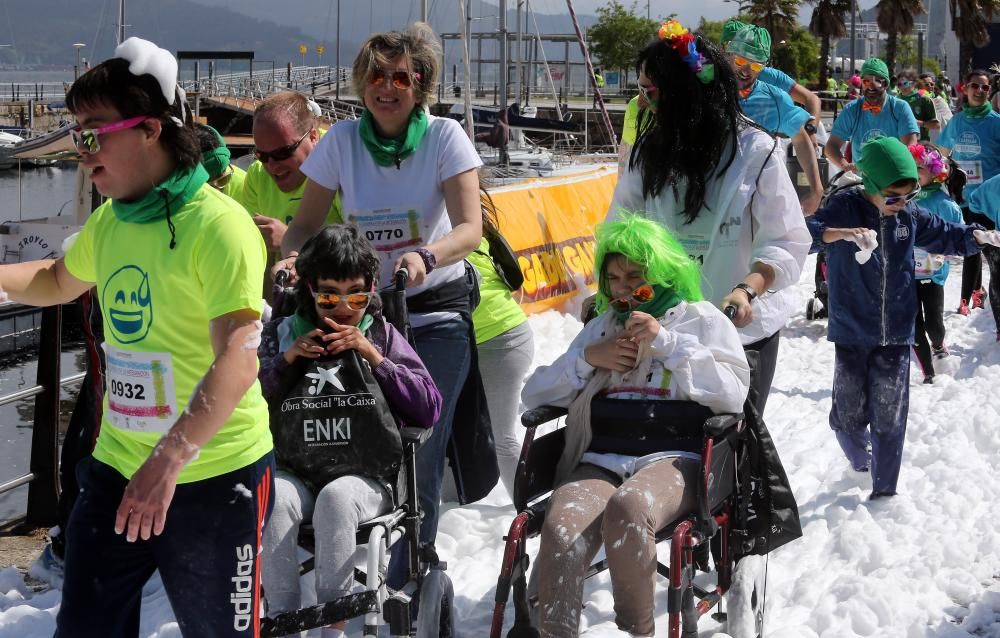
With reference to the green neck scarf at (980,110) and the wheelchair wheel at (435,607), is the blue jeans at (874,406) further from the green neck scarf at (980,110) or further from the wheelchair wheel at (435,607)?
the green neck scarf at (980,110)

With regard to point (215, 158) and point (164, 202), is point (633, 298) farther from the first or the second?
point (215, 158)

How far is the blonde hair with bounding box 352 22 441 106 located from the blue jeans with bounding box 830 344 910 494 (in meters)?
2.82

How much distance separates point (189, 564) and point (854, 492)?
13.0 feet

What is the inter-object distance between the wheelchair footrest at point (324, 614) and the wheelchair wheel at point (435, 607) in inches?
19.4

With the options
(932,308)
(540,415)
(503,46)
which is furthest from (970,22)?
(540,415)

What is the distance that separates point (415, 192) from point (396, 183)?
0.07 m

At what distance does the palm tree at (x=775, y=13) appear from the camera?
60469 millimetres

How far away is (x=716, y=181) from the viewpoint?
427 cm

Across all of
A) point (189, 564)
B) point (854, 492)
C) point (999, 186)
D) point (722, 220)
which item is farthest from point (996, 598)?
point (999, 186)

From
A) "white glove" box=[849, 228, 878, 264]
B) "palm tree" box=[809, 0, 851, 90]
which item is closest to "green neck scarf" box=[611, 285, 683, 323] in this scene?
"white glove" box=[849, 228, 878, 264]

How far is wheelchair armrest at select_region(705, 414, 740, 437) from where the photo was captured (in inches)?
145

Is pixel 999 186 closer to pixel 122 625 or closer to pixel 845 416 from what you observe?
pixel 845 416

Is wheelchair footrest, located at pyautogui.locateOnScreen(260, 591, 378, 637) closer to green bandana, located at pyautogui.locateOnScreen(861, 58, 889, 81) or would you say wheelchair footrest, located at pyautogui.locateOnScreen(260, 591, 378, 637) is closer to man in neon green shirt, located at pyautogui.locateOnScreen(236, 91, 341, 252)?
man in neon green shirt, located at pyautogui.locateOnScreen(236, 91, 341, 252)

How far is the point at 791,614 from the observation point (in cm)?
443
